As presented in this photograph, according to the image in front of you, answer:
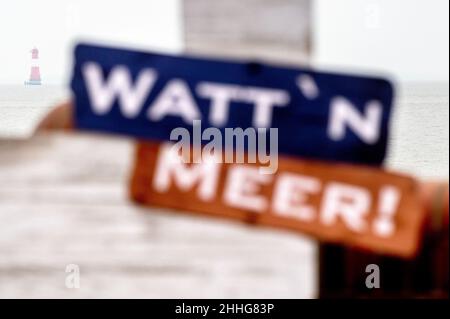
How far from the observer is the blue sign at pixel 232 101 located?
1.38 meters

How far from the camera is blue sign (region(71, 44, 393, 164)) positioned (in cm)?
138

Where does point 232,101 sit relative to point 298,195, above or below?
above

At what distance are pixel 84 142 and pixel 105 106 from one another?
126 millimetres

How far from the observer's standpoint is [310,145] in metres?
1.39

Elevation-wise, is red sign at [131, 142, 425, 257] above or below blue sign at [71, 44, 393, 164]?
below

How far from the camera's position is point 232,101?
4.65 feet

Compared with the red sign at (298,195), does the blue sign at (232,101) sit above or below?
above
